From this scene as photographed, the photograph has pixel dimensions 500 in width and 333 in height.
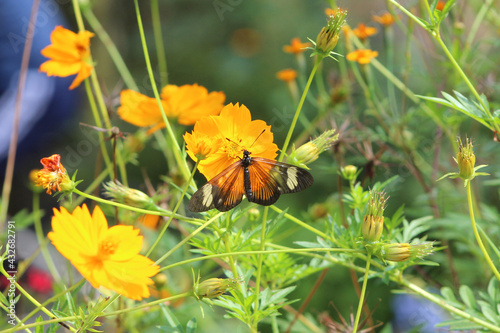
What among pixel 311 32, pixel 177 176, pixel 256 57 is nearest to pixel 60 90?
pixel 256 57

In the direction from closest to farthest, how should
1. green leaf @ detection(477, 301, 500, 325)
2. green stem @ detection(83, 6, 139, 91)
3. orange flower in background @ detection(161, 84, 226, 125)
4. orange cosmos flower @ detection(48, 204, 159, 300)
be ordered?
orange cosmos flower @ detection(48, 204, 159, 300) < green leaf @ detection(477, 301, 500, 325) < orange flower in background @ detection(161, 84, 226, 125) < green stem @ detection(83, 6, 139, 91)

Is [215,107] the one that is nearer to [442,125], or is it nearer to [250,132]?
[250,132]

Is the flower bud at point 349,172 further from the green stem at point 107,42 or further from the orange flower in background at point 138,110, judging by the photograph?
the green stem at point 107,42

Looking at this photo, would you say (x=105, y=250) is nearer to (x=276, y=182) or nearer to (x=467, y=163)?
(x=276, y=182)

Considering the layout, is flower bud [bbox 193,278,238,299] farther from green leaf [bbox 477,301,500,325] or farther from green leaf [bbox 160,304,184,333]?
green leaf [bbox 477,301,500,325]

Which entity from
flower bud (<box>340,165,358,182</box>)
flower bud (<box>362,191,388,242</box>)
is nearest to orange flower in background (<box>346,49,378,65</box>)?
flower bud (<box>340,165,358,182</box>)

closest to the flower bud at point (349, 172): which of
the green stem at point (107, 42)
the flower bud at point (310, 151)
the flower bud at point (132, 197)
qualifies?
the flower bud at point (310, 151)
